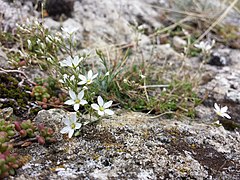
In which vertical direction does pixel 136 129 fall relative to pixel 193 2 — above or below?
below

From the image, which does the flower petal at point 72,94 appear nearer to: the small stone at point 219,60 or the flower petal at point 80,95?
the flower petal at point 80,95

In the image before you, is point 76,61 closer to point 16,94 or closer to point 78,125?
point 78,125

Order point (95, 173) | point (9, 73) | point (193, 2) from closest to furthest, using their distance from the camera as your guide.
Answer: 1. point (95, 173)
2. point (9, 73)
3. point (193, 2)

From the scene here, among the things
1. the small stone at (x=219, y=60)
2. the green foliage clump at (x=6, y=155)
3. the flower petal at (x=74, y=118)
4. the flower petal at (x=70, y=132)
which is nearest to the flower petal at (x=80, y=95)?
the flower petal at (x=74, y=118)

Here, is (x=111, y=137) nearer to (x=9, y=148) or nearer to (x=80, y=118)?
Answer: (x=80, y=118)

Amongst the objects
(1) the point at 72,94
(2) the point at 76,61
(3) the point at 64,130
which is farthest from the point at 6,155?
(2) the point at 76,61

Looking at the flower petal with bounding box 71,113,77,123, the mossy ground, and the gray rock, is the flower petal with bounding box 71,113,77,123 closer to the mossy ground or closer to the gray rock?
the mossy ground

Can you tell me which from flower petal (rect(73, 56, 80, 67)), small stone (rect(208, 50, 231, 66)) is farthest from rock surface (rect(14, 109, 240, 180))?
small stone (rect(208, 50, 231, 66))

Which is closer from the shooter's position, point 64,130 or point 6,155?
point 6,155

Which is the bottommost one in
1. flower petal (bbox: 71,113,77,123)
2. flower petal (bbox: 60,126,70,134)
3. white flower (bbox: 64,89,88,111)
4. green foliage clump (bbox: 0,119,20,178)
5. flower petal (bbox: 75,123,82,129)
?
green foliage clump (bbox: 0,119,20,178)

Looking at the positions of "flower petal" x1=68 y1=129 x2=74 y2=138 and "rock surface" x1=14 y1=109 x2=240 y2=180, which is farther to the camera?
"flower petal" x1=68 y1=129 x2=74 y2=138

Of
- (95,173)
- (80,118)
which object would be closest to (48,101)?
(80,118)
